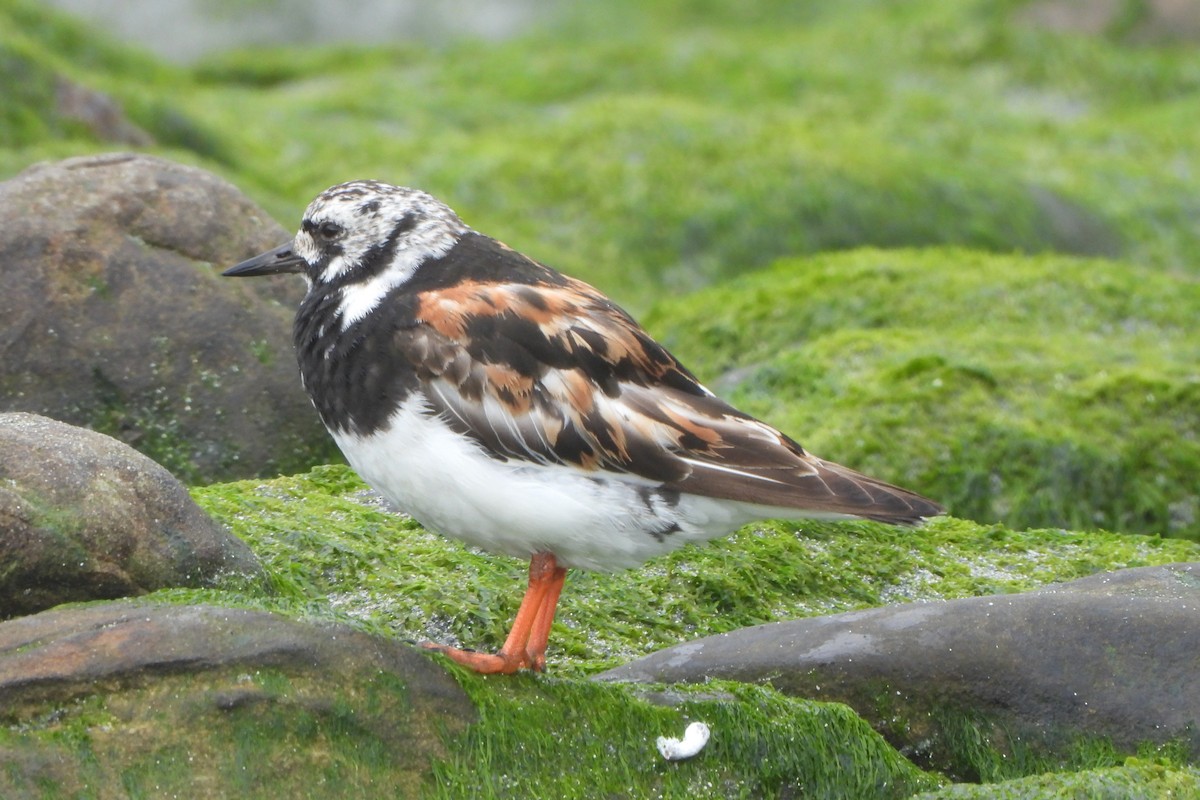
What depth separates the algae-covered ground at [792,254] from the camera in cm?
663

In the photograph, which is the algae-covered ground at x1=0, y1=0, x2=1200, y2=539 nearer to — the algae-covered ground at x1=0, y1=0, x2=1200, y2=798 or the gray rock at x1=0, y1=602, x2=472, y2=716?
the algae-covered ground at x1=0, y1=0, x2=1200, y2=798

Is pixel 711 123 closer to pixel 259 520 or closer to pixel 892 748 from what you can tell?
pixel 259 520

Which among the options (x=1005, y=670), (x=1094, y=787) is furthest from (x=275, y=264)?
(x=1094, y=787)

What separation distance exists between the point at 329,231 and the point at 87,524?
1508mm

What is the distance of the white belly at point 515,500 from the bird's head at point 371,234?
2.31 feet

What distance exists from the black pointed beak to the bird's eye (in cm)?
17

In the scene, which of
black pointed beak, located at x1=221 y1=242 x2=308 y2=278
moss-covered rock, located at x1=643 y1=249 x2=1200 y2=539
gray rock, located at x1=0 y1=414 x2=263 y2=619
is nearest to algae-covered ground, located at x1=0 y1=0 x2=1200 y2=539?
moss-covered rock, located at x1=643 y1=249 x2=1200 y2=539

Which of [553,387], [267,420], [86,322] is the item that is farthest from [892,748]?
[86,322]

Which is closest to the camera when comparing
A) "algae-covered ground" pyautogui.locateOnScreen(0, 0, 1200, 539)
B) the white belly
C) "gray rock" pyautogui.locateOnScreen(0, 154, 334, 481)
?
the white belly

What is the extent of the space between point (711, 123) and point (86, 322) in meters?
8.13

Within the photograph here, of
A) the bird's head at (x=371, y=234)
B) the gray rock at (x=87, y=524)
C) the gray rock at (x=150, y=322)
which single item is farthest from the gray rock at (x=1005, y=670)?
the gray rock at (x=150, y=322)

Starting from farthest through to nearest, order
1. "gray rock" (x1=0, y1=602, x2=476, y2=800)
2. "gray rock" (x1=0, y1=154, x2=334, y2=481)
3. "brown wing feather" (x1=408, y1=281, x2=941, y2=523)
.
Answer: "gray rock" (x1=0, y1=154, x2=334, y2=481) → "brown wing feather" (x1=408, y1=281, x2=941, y2=523) → "gray rock" (x1=0, y1=602, x2=476, y2=800)

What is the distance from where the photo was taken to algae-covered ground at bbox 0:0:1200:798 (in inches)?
261

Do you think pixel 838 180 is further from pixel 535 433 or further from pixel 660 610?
pixel 535 433
